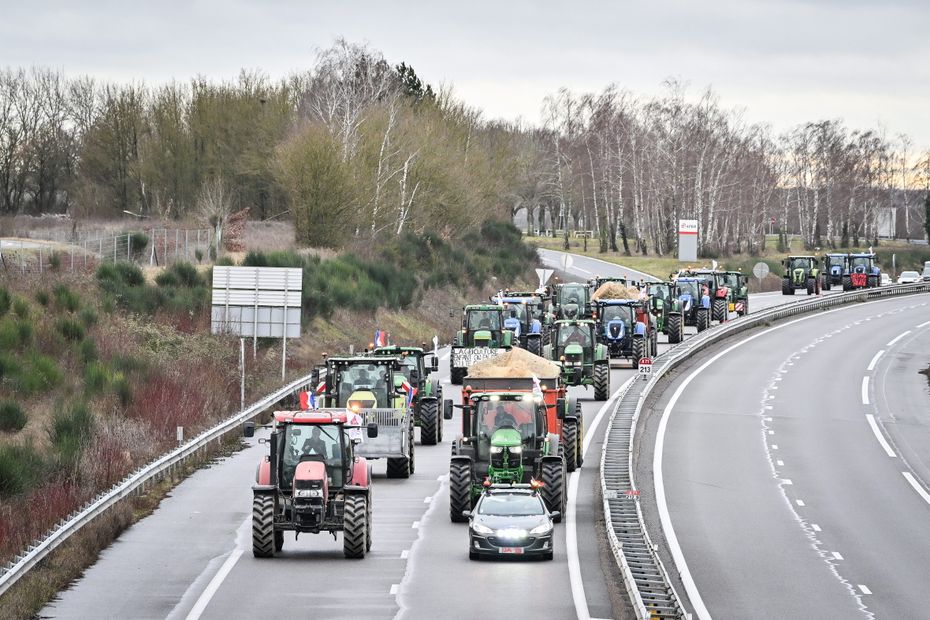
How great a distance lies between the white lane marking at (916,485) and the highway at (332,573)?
776 centimetres

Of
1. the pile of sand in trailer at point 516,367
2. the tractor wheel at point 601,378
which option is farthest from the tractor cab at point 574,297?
the pile of sand in trailer at point 516,367

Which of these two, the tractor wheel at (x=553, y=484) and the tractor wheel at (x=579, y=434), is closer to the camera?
the tractor wheel at (x=553, y=484)

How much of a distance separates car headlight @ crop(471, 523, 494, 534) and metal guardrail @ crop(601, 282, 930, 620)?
1.89 m

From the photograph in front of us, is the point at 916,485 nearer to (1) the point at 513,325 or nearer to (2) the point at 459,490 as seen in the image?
(2) the point at 459,490

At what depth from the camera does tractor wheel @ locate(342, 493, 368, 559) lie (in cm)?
2242

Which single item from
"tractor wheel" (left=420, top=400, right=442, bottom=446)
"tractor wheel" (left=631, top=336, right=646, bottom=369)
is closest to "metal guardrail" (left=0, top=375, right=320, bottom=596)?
"tractor wheel" (left=420, top=400, right=442, bottom=446)

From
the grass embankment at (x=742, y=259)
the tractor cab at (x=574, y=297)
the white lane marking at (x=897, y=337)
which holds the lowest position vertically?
the white lane marking at (x=897, y=337)

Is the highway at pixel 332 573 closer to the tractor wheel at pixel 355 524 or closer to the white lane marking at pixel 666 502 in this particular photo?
the tractor wheel at pixel 355 524

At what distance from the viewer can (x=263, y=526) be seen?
2269 cm

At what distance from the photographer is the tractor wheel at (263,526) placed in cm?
2230

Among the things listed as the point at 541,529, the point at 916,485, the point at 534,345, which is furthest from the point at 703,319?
the point at 541,529

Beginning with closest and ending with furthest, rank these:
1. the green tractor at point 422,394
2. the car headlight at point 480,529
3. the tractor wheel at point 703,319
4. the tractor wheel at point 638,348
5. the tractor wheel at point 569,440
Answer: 1. the car headlight at point 480,529
2. the tractor wheel at point 569,440
3. the green tractor at point 422,394
4. the tractor wheel at point 638,348
5. the tractor wheel at point 703,319

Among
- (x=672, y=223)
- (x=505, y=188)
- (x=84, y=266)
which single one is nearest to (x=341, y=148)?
(x=84, y=266)

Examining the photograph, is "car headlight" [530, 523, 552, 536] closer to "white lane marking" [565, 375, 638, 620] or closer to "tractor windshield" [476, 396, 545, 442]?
"white lane marking" [565, 375, 638, 620]
